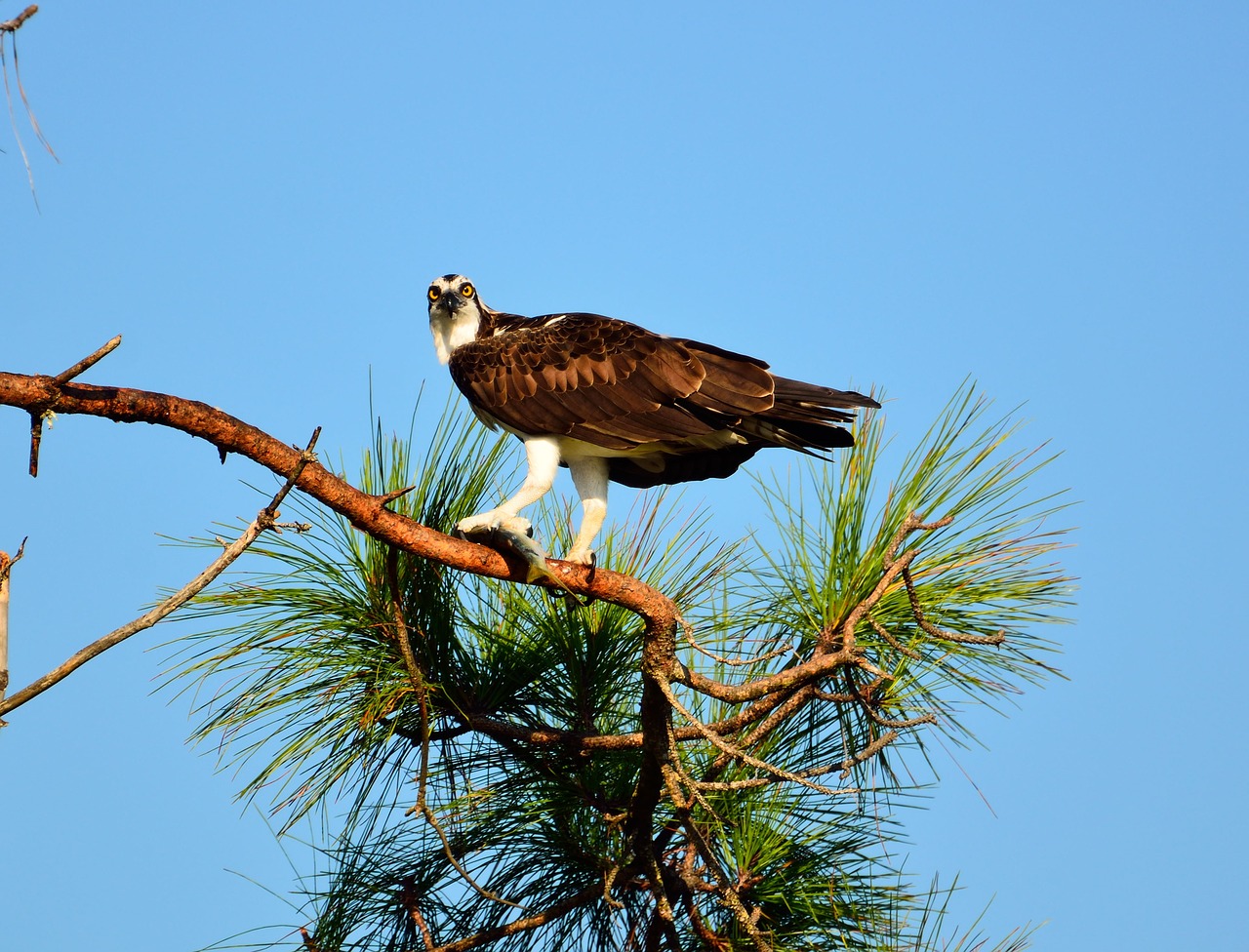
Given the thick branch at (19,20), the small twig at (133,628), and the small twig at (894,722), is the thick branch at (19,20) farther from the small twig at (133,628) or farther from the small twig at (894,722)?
the small twig at (894,722)

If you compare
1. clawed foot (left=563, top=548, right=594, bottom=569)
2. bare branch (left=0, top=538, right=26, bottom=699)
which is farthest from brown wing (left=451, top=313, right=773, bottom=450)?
bare branch (left=0, top=538, right=26, bottom=699)

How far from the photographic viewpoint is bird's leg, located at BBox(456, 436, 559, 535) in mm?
3717

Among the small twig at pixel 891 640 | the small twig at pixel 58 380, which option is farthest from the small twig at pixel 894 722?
the small twig at pixel 58 380

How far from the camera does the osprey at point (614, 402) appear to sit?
3.97m

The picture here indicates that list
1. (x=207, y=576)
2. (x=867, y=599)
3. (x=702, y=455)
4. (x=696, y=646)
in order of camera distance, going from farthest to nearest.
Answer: (x=702, y=455), (x=867, y=599), (x=696, y=646), (x=207, y=576)

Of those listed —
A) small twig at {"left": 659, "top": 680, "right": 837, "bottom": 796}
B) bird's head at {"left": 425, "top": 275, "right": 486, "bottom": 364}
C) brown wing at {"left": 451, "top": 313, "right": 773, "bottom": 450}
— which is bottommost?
small twig at {"left": 659, "top": 680, "right": 837, "bottom": 796}

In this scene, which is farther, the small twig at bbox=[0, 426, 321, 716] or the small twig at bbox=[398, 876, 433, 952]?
the small twig at bbox=[398, 876, 433, 952]

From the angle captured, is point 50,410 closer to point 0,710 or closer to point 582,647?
point 0,710

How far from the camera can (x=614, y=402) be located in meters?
4.17

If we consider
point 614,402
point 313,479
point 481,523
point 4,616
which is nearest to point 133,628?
point 4,616

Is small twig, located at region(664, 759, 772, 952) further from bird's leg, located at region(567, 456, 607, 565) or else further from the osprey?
bird's leg, located at region(567, 456, 607, 565)

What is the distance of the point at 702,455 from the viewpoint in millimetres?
4422

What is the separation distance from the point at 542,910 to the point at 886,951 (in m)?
Answer: 0.97

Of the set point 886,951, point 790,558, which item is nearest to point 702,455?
point 790,558
